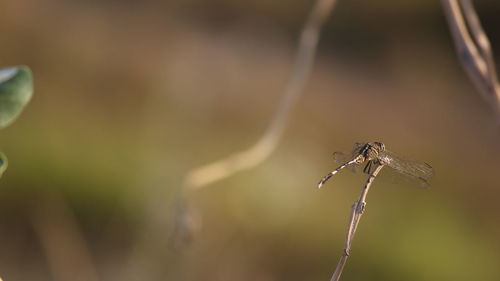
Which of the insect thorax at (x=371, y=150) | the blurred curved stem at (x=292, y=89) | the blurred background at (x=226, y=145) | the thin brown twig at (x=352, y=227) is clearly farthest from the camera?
the blurred background at (x=226, y=145)

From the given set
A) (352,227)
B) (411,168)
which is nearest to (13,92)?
(352,227)

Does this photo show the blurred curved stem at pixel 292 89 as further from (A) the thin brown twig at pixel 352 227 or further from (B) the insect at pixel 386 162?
(A) the thin brown twig at pixel 352 227

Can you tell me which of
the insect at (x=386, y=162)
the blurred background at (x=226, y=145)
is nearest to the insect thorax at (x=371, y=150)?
the insect at (x=386, y=162)

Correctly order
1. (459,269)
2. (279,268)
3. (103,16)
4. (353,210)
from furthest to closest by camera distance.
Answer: (103,16) → (459,269) → (279,268) → (353,210)

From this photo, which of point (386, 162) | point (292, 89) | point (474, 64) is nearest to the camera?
point (386, 162)

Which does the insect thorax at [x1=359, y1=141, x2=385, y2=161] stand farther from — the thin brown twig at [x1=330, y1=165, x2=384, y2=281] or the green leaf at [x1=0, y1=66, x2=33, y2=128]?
the green leaf at [x1=0, y1=66, x2=33, y2=128]

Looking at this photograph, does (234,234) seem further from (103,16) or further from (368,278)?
(103,16)

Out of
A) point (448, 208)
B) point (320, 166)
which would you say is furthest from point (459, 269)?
point (320, 166)

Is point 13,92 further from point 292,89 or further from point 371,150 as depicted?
point 292,89
